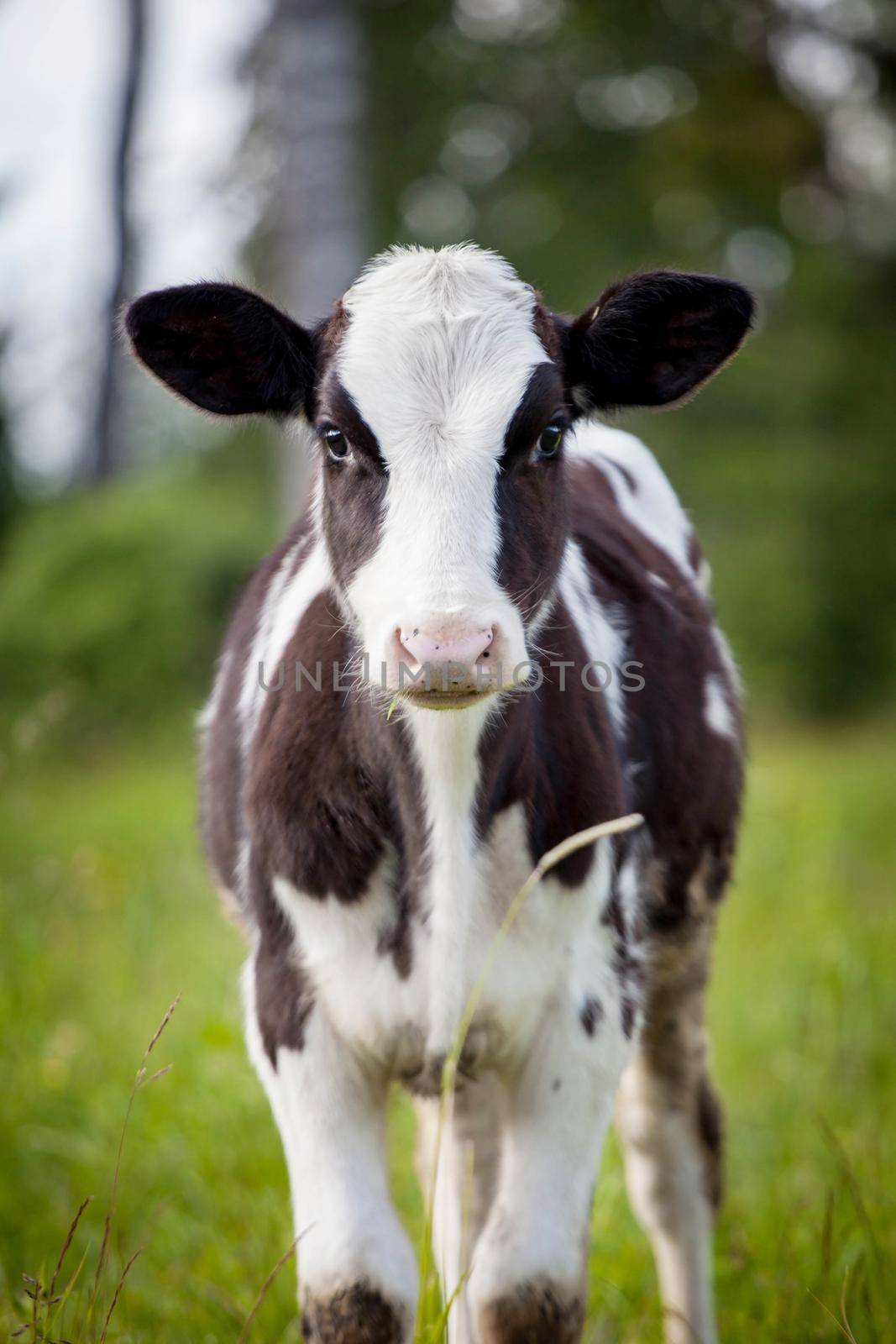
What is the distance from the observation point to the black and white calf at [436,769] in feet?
9.03

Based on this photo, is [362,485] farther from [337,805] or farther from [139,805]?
[139,805]

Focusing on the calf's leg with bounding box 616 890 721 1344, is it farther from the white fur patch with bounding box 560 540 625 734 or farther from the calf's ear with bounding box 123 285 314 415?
the calf's ear with bounding box 123 285 314 415

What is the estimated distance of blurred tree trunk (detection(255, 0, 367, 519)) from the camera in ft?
28.5

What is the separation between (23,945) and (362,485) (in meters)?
3.20

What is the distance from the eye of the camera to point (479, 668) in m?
2.37

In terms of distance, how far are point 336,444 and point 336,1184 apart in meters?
1.50

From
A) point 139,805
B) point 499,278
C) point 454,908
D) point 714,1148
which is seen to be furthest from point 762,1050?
point 139,805

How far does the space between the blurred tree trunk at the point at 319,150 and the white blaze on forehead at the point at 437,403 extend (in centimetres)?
582

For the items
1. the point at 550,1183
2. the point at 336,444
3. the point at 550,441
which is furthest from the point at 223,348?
the point at 550,1183

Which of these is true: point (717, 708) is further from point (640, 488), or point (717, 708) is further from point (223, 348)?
point (223, 348)

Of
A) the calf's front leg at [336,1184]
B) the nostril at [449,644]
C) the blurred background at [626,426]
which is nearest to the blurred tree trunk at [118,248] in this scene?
the blurred background at [626,426]

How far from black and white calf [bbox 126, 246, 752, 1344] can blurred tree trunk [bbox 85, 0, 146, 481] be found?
32.8 ft

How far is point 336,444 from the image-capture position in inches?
117

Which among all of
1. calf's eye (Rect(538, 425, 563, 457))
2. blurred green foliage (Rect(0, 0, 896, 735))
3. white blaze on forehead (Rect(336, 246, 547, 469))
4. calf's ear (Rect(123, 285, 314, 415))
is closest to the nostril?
white blaze on forehead (Rect(336, 246, 547, 469))
